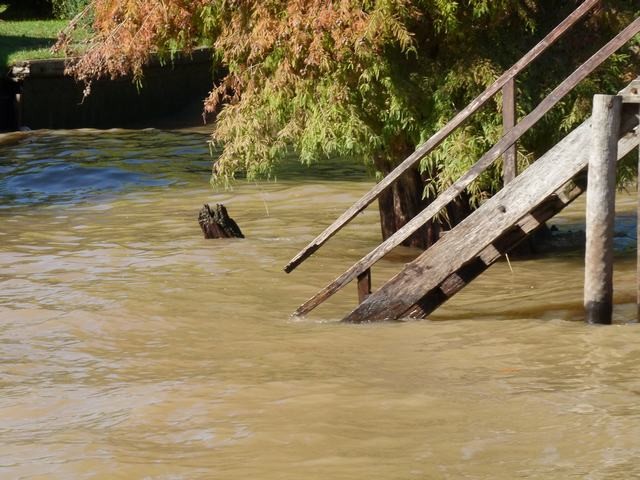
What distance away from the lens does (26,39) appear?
27000 mm

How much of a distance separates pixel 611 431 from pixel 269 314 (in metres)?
3.96

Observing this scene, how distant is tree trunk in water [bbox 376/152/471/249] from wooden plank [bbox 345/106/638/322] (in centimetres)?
263

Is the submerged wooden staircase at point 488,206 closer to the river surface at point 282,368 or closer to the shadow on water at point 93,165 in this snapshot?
the river surface at point 282,368

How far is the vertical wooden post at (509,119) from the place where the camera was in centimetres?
946

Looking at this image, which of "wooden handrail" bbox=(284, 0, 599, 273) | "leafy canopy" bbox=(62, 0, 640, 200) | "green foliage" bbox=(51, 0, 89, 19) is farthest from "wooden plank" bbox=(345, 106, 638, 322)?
"green foliage" bbox=(51, 0, 89, 19)

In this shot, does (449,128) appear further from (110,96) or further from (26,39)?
(26,39)

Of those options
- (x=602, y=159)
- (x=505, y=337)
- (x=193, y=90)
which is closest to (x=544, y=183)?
(x=602, y=159)

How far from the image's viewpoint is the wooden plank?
9.03 meters

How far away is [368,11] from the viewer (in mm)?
10852

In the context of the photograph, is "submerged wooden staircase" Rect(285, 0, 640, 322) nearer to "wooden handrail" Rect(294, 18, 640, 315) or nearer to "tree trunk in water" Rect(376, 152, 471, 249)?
"wooden handrail" Rect(294, 18, 640, 315)

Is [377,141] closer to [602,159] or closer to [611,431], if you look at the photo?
[602,159]

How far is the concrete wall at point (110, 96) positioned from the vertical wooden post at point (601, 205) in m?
13.8

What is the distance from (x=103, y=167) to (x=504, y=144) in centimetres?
1103

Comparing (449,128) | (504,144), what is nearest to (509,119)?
(504,144)
